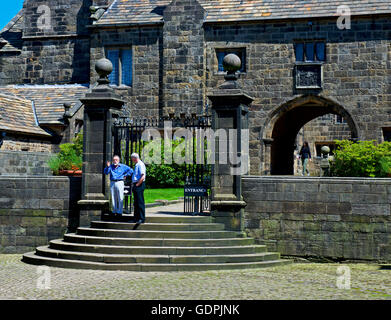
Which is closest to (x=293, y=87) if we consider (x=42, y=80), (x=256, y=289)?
(x=42, y=80)

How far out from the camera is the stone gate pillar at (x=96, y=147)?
1397cm

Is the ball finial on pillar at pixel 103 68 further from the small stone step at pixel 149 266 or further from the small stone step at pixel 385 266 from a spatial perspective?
the small stone step at pixel 385 266

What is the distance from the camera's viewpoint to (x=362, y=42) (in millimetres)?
24391

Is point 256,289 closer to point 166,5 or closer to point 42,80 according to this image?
point 166,5

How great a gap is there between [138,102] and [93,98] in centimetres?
1244

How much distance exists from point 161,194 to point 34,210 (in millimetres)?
7216

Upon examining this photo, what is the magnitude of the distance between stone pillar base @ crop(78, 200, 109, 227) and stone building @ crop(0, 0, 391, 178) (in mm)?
11579

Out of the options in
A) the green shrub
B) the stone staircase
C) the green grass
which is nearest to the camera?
the stone staircase

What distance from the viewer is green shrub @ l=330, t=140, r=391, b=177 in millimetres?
15420

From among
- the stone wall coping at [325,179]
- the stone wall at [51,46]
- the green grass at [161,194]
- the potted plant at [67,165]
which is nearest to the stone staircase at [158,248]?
the stone wall coping at [325,179]

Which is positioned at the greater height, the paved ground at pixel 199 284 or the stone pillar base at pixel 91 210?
the stone pillar base at pixel 91 210

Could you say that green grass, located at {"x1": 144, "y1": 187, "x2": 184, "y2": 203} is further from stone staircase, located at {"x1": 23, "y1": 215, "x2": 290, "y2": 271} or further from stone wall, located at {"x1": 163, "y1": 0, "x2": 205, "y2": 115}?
stone staircase, located at {"x1": 23, "y1": 215, "x2": 290, "y2": 271}

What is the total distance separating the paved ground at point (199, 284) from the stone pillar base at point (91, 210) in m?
2.00

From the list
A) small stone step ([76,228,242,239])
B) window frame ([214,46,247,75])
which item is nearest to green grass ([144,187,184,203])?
small stone step ([76,228,242,239])
